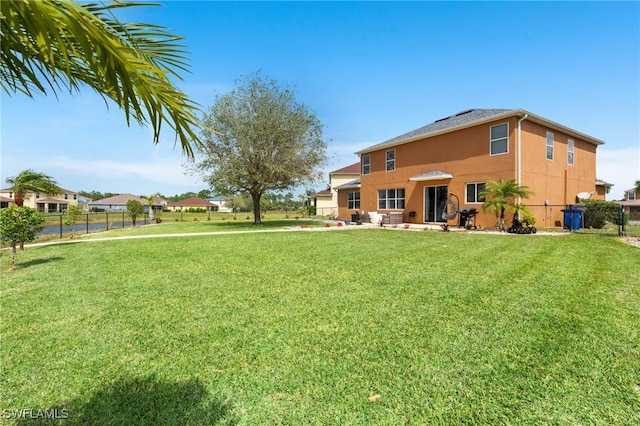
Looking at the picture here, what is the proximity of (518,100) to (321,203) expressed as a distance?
94.4ft

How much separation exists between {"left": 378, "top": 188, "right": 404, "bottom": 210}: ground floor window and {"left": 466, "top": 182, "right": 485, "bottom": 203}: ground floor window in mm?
4894

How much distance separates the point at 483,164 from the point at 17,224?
61.5ft

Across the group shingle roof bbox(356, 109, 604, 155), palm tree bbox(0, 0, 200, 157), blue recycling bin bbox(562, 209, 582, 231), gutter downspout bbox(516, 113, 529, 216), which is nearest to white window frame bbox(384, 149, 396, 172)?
shingle roof bbox(356, 109, 604, 155)

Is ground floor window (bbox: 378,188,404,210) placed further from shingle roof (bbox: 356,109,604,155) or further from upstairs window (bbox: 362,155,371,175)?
shingle roof (bbox: 356,109,604,155)

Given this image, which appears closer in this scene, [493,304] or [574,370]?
[574,370]

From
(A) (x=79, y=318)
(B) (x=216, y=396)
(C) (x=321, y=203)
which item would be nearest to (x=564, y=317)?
(B) (x=216, y=396)

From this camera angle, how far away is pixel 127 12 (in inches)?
55.9

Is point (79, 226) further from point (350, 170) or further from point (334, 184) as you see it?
point (350, 170)

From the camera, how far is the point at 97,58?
3.60ft

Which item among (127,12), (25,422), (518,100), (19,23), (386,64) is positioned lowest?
(25,422)

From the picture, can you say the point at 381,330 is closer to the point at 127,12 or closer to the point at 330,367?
the point at 330,367

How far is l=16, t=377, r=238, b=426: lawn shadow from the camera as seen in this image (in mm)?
2105

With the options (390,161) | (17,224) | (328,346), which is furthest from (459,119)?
(17,224)

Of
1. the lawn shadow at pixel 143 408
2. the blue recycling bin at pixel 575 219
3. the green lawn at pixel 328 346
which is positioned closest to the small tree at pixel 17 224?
the green lawn at pixel 328 346
